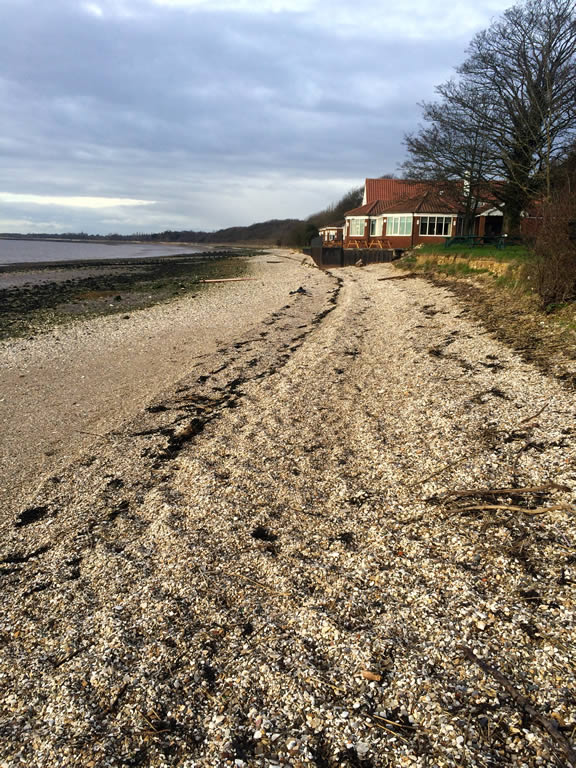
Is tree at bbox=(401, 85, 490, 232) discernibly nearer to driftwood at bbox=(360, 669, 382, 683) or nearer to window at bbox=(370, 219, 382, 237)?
window at bbox=(370, 219, 382, 237)

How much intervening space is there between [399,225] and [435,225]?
3291 mm

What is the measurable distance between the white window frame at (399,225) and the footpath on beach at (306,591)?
4060 centimetres

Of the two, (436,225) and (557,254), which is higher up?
(436,225)

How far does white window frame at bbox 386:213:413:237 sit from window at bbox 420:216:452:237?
3.87ft

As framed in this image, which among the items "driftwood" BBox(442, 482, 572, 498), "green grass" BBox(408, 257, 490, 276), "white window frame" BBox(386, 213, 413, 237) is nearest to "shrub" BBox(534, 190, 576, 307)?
"green grass" BBox(408, 257, 490, 276)

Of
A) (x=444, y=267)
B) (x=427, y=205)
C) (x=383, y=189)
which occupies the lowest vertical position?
(x=444, y=267)

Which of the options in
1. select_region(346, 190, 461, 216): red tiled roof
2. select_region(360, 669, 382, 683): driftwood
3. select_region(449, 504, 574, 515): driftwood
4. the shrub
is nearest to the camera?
select_region(360, 669, 382, 683): driftwood

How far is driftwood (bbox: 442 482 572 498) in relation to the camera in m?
4.45

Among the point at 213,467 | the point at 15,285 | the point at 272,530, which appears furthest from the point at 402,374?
the point at 15,285

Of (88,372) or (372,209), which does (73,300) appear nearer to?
(88,372)

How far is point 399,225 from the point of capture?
148 ft

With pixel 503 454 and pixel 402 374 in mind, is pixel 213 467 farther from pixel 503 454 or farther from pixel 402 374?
pixel 402 374

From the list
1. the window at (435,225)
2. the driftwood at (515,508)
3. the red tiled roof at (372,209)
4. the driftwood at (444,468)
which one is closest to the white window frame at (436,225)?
the window at (435,225)

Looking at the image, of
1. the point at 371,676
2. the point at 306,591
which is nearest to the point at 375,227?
the point at 306,591
